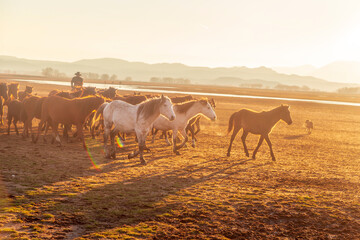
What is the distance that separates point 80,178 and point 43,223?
2.75 metres

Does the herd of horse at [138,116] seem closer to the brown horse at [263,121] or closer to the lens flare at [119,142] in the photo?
the brown horse at [263,121]

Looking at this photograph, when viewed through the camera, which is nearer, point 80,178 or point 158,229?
point 158,229

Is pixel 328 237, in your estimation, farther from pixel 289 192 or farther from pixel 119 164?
pixel 119 164

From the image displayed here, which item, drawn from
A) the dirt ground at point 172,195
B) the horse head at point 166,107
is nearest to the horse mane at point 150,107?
the horse head at point 166,107

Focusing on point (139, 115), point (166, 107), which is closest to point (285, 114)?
point (166, 107)

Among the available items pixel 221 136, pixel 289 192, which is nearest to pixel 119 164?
Answer: pixel 289 192

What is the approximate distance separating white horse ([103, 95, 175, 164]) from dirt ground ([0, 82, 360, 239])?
40.0 inches

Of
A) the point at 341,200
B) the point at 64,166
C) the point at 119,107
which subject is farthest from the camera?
the point at 119,107

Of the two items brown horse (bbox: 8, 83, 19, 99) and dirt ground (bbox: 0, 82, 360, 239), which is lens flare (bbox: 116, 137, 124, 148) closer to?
dirt ground (bbox: 0, 82, 360, 239)

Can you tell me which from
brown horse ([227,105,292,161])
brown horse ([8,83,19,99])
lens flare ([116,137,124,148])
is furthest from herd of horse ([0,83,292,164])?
brown horse ([8,83,19,99])

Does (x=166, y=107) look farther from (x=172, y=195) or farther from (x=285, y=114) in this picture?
(x=285, y=114)

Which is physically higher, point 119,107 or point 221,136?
point 119,107

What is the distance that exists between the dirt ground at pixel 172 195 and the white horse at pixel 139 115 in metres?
1.02

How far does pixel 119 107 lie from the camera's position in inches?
416
